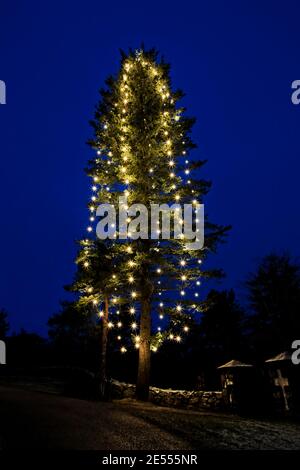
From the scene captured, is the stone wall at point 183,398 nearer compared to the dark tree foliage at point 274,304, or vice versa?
the stone wall at point 183,398

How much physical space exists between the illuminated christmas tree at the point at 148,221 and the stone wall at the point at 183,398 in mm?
950

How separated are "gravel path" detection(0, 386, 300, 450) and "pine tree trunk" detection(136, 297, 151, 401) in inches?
131

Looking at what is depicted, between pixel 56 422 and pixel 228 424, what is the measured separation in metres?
4.41

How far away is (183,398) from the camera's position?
13203 millimetres

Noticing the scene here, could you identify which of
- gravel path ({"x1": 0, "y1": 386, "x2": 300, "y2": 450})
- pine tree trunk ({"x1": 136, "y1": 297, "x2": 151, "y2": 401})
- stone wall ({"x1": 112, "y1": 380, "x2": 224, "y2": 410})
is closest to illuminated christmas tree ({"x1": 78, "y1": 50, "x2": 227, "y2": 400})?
pine tree trunk ({"x1": 136, "y1": 297, "x2": 151, "y2": 401})

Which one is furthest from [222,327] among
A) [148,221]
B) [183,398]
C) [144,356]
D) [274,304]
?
[148,221]

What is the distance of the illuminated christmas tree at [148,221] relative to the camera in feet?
44.8

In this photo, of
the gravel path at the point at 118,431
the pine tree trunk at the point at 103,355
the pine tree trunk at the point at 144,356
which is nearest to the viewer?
the gravel path at the point at 118,431

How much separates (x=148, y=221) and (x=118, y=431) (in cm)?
873

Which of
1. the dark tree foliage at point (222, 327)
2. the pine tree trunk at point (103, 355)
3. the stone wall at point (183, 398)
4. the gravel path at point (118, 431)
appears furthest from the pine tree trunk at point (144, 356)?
the dark tree foliage at point (222, 327)

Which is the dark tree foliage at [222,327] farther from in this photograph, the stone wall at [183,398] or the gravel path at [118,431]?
the gravel path at [118,431]

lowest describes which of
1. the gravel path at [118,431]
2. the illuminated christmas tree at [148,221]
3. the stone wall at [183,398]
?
the stone wall at [183,398]

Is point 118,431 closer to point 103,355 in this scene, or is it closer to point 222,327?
point 103,355
